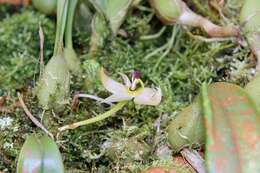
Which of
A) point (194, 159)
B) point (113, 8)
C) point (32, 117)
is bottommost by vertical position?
point (194, 159)

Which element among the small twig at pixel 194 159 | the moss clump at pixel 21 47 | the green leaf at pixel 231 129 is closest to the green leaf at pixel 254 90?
the green leaf at pixel 231 129

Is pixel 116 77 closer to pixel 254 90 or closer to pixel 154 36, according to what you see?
pixel 154 36

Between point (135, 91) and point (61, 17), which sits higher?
point (61, 17)

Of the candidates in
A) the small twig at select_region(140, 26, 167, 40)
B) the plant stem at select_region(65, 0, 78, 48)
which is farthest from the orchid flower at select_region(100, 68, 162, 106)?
the small twig at select_region(140, 26, 167, 40)

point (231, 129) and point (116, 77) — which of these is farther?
point (116, 77)

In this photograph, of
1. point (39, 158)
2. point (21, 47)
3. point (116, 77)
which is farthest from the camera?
point (21, 47)

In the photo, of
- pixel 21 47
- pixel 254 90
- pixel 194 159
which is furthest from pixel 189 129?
pixel 21 47

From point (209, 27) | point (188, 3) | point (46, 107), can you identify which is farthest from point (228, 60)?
point (46, 107)
